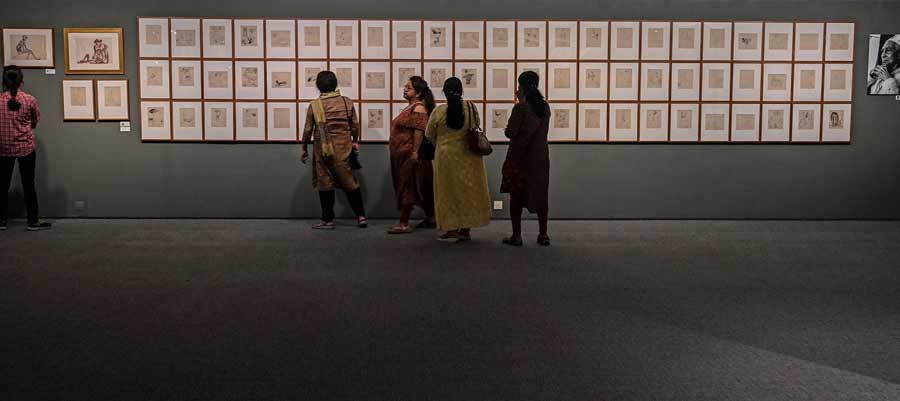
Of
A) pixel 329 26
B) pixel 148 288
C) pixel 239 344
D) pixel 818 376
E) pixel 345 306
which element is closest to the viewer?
pixel 818 376

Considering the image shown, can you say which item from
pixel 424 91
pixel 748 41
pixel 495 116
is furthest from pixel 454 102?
pixel 748 41

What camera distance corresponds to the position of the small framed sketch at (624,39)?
357 inches

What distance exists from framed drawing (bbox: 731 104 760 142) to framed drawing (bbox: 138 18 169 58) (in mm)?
6694

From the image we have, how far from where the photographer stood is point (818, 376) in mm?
3473

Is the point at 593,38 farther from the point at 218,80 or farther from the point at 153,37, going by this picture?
the point at 153,37

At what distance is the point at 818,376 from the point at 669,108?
19.9 ft

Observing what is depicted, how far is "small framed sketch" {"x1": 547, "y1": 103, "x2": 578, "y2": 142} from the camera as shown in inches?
359

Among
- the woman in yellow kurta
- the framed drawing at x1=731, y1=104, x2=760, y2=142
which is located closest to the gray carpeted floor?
the woman in yellow kurta

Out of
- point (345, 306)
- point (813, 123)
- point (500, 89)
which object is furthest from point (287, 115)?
point (813, 123)

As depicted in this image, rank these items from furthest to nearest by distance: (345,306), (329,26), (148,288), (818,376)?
(329,26), (148,288), (345,306), (818,376)

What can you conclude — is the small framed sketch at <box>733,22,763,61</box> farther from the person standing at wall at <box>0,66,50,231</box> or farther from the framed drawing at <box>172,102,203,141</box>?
the person standing at wall at <box>0,66,50,231</box>

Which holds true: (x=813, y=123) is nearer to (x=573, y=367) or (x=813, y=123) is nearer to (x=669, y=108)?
(x=669, y=108)

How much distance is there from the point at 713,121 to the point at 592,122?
1445 mm

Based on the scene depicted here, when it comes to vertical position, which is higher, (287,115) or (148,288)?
(287,115)
